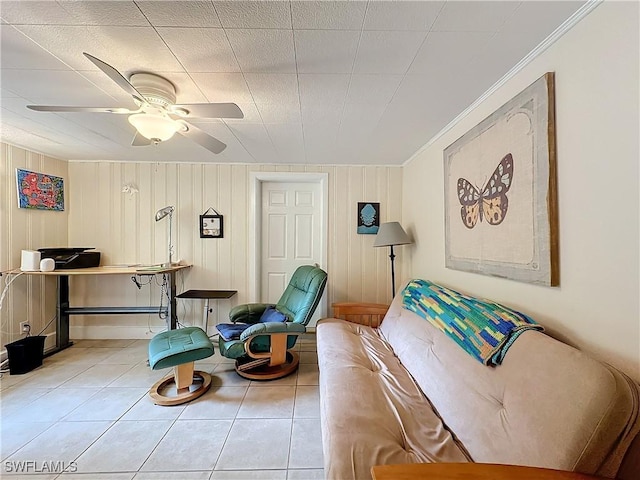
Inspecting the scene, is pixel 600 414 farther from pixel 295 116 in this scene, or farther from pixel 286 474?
pixel 295 116

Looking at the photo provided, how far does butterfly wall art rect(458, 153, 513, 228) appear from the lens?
1.57 metres

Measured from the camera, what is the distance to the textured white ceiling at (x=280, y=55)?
1165mm

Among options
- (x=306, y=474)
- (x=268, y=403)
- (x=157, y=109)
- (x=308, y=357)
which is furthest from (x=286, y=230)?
(x=306, y=474)

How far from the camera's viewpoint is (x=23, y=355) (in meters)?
2.58

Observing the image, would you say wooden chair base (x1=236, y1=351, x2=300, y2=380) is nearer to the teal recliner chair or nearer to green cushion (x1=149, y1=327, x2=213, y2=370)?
the teal recliner chair

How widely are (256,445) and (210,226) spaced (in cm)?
251

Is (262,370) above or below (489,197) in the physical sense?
below

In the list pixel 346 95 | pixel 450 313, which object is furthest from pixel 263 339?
pixel 346 95

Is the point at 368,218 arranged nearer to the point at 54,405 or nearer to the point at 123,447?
the point at 123,447

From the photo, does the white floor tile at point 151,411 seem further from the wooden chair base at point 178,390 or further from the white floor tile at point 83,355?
the white floor tile at point 83,355

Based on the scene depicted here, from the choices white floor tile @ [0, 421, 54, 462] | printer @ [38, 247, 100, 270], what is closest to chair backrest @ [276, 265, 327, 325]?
white floor tile @ [0, 421, 54, 462]

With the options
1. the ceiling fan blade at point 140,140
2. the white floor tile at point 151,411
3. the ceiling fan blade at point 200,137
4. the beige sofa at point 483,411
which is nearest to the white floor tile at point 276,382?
the white floor tile at point 151,411

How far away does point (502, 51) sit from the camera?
1399mm

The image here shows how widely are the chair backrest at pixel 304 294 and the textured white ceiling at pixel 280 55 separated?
1.37m
